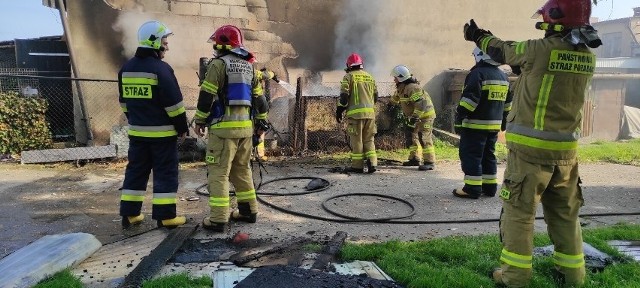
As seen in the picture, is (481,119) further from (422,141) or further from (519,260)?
(519,260)

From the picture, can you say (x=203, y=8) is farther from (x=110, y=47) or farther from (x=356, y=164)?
(x=356, y=164)

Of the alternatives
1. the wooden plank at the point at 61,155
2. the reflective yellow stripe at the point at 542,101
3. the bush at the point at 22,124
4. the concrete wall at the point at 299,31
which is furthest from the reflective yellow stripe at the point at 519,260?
the bush at the point at 22,124

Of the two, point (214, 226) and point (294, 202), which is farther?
point (294, 202)

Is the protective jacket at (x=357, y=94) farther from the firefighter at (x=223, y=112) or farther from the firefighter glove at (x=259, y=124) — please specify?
the firefighter at (x=223, y=112)

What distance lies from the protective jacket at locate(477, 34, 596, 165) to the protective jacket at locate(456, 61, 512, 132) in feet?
8.33

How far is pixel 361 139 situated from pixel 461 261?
13.1 ft

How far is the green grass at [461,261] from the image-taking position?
10.7 ft

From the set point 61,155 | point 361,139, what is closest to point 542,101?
point 361,139

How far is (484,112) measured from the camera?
581 cm

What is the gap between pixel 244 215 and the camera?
194 inches

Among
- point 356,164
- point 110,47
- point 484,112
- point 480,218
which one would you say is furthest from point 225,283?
point 110,47

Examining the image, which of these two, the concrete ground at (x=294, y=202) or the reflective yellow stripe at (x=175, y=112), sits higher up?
the reflective yellow stripe at (x=175, y=112)

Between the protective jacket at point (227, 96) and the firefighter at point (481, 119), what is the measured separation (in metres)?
2.79

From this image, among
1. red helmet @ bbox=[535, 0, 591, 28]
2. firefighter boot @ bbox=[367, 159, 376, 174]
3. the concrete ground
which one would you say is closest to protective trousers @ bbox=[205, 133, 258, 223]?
the concrete ground
